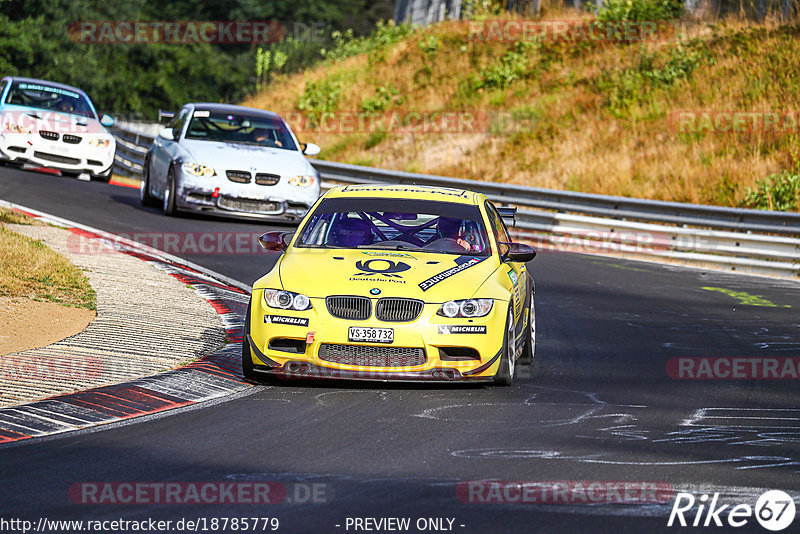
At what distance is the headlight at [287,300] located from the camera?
8745 mm

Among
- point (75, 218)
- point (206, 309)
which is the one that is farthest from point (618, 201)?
point (206, 309)

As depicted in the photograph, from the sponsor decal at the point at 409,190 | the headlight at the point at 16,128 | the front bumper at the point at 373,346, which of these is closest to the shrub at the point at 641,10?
the headlight at the point at 16,128

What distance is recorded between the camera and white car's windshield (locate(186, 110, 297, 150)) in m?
19.5

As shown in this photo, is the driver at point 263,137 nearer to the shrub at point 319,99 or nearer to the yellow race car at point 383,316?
the yellow race car at point 383,316

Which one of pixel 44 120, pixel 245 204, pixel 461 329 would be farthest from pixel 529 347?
pixel 44 120

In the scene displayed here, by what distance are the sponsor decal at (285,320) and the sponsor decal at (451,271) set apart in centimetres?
86

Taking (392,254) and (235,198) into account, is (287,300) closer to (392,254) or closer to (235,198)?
(392,254)

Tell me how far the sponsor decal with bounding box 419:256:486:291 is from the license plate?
459 mm

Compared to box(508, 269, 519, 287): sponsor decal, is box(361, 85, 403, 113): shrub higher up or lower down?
higher up

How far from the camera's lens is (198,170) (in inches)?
722

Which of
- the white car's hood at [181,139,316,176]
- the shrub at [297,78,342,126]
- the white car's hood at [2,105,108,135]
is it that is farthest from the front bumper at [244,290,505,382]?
the shrub at [297,78,342,126]

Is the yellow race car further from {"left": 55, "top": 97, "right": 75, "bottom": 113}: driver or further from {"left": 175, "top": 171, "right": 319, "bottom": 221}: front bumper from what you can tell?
{"left": 55, "top": 97, "right": 75, "bottom": 113}: driver

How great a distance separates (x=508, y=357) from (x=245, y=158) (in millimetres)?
10314

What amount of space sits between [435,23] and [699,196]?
1859 cm
